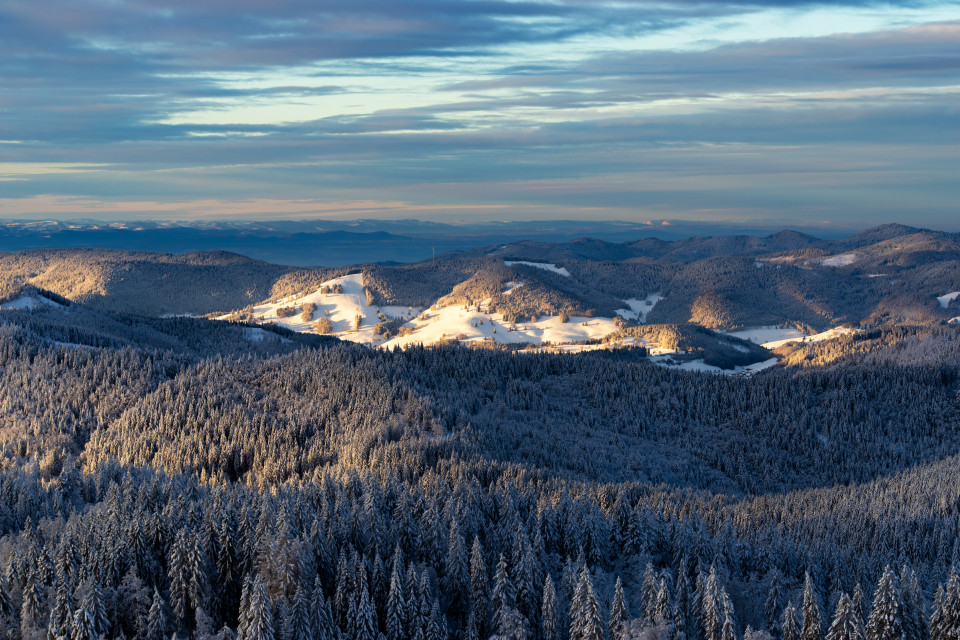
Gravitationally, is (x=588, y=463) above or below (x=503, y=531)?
below

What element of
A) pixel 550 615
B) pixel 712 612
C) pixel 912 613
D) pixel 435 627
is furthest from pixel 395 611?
pixel 912 613

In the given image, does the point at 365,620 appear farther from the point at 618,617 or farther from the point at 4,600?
the point at 4,600

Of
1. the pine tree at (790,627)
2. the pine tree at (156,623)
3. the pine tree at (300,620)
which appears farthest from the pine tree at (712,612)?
the pine tree at (156,623)

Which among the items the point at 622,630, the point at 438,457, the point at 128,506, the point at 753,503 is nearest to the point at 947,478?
the point at 753,503

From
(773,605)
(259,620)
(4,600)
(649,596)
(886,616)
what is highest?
(259,620)

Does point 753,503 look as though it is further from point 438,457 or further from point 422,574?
point 422,574
